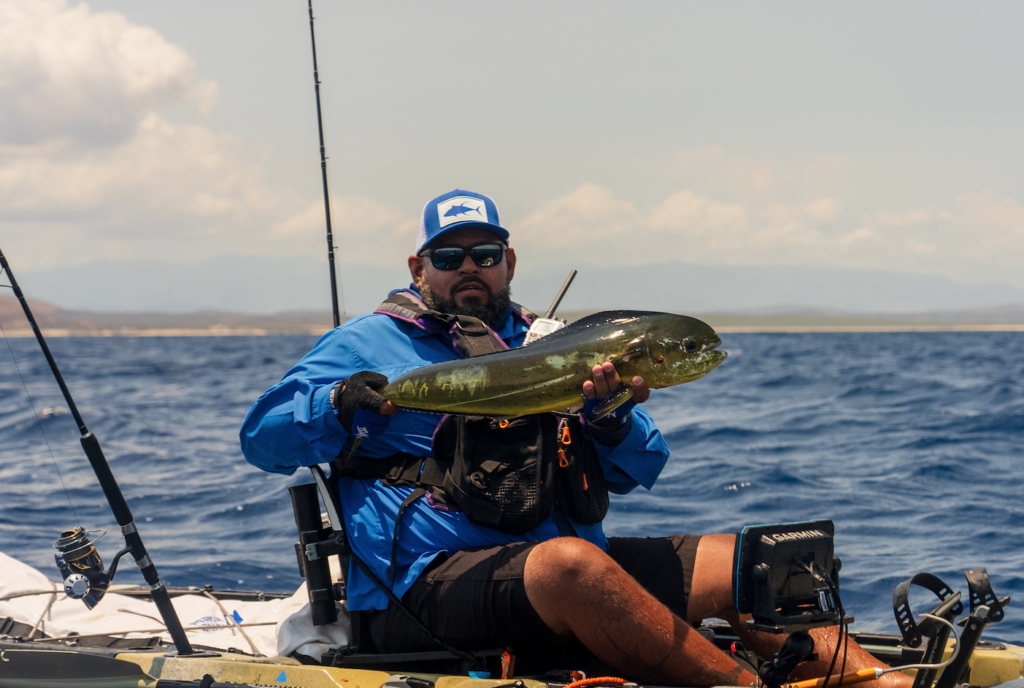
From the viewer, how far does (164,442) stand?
45.4ft

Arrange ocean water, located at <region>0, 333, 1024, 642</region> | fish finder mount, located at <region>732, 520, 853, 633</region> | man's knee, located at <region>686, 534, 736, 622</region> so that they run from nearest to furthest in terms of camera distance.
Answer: fish finder mount, located at <region>732, 520, 853, 633</region> → man's knee, located at <region>686, 534, 736, 622</region> → ocean water, located at <region>0, 333, 1024, 642</region>

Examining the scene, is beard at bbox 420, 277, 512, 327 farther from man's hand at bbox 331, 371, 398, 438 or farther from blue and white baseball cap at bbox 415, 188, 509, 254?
man's hand at bbox 331, 371, 398, 438

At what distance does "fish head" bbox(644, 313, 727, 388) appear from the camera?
300 centimetres

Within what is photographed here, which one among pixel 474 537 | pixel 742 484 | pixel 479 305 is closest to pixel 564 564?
pixel 474 537

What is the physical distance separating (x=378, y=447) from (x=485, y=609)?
819 millimetres

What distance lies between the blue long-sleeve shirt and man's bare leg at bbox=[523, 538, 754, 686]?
1.55 feet

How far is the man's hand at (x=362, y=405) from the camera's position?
3.22 m

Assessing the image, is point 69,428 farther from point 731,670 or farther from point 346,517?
point 731,670

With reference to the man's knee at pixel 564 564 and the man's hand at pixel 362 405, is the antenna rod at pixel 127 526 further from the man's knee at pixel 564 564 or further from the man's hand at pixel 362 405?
the man's knee at pixel 564 564

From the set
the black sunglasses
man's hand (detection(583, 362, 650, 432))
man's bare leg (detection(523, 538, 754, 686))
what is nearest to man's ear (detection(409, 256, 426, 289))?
the black sunglasses

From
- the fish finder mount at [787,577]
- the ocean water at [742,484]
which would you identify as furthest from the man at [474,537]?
the ocean water at [742,484]

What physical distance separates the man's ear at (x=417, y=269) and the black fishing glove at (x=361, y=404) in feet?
3.10

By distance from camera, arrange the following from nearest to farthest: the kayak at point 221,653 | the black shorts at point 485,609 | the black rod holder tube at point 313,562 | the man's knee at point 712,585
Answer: the black shorts at point 485,609, the kayak at point 221,653, the man's knee at point 712,585, the black rod holder tube at point 313,562

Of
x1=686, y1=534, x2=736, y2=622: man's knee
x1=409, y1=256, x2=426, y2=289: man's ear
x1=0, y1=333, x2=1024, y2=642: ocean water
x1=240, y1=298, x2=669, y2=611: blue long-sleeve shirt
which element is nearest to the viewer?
x1=240, y1=298, x2=669, y2=611: blue long-sleeve shirt
